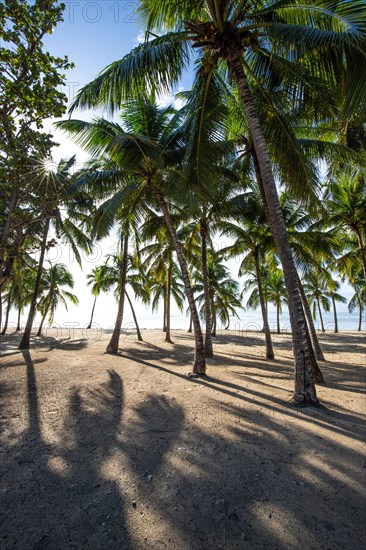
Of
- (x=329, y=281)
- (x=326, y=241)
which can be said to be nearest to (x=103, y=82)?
(x=326, y=241)

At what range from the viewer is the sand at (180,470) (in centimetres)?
251

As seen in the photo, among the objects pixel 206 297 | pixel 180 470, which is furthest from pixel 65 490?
pixel 206 297

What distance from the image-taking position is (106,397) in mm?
6422

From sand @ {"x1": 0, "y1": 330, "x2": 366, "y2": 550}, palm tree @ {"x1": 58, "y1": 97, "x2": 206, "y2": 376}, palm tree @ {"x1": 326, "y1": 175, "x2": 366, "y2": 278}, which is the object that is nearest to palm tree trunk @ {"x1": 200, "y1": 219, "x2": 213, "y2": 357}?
palm tree @ {"x1": 58, "y1": 97, "x2": 206, "y2": 376}

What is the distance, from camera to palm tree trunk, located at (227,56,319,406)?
18.6ft

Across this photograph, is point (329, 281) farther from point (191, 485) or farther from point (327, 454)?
point (191, 485)

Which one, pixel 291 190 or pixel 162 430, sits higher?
pixel 291 190

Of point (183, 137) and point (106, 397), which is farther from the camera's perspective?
point (183, 137)

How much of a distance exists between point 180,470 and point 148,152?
28.0ft

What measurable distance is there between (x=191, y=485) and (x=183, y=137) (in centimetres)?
967

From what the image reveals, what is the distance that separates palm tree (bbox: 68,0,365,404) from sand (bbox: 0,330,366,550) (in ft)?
5.68

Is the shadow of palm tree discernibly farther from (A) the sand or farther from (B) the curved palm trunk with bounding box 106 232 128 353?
(B) the curved palm trunk with bounding box 106 232 128 353

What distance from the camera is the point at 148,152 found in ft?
28.8

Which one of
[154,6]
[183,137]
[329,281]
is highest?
[154,6]
